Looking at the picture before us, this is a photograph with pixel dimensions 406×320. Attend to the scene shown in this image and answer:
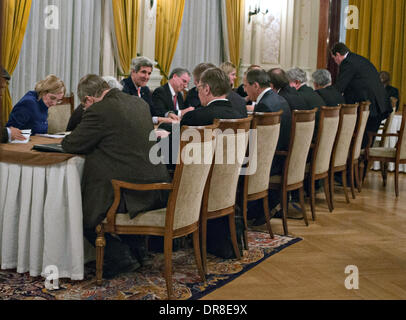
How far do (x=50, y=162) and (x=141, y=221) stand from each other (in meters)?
0.59

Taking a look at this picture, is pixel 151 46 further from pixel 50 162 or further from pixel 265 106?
pixel 50 162

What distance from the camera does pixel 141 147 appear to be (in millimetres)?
3131

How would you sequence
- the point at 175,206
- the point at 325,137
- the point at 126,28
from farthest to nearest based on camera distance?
the point at 126,28, the point at 325,137, the point at 175,206

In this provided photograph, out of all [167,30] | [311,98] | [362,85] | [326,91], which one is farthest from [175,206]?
[167,30]

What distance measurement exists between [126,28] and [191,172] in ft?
14.8

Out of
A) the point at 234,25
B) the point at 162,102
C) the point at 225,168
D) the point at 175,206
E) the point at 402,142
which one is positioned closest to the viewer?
the point at 175,206

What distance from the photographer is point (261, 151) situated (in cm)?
400

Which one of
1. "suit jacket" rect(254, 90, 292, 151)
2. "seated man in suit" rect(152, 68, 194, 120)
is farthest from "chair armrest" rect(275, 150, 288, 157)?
"seated man in suit" rect(152, 68, 194, 120)

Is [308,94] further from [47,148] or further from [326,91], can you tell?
[47,148]

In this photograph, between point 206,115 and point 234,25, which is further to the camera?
point 234,25

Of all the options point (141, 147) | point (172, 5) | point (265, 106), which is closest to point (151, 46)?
point (172, 5)

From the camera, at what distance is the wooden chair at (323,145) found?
4980mm

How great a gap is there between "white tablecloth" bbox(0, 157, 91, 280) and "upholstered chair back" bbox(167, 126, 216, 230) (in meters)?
0.56

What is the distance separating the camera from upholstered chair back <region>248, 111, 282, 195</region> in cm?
390
